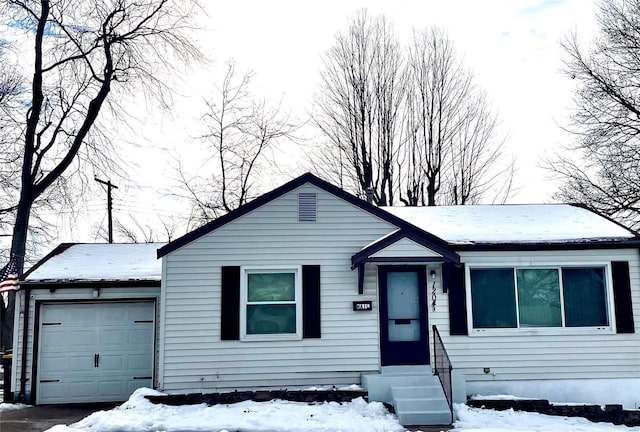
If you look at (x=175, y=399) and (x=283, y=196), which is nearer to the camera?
(x=175, y=399)

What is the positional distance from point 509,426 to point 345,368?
319cm

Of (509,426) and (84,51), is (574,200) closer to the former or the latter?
(509,426)

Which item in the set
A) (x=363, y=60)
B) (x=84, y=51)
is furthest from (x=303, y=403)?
(x=363, y=60)

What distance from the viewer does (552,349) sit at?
35.3 ft

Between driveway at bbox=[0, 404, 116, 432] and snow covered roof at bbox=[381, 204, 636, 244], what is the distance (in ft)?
26.2

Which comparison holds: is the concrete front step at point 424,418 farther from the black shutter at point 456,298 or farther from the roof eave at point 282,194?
the roof eave at point 282,194

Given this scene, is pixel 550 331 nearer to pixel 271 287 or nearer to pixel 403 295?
pixel 403 295

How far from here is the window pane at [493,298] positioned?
10883mm

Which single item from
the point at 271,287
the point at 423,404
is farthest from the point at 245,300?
the point at 423,404

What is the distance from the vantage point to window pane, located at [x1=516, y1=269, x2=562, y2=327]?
430 inches

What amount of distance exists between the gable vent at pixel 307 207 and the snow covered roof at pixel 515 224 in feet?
8.63

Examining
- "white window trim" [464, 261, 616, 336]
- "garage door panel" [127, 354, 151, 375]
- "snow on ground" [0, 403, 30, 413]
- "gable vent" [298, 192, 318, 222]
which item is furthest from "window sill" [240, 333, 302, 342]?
"snow on ground" [0, 403, 30, 413]

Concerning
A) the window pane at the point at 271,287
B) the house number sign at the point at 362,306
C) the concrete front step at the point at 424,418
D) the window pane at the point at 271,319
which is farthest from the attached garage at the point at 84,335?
the concrete front step at the point at 424,418

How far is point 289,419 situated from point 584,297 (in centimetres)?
666
